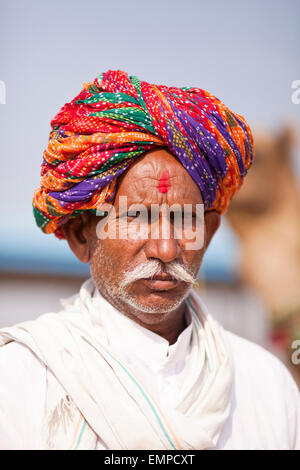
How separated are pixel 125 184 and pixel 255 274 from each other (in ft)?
22.0

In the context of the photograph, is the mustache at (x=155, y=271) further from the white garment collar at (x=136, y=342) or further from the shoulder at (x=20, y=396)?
the shoulder at (x=20, y=396)

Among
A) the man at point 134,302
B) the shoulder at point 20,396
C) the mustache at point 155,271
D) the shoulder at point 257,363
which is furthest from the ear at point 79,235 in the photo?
the shoulder at point 257,363

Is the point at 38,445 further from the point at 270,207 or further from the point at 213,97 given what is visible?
the point at 270,207

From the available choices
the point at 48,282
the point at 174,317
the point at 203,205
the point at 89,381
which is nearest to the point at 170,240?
the point at 203,205

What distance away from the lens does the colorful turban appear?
208cm

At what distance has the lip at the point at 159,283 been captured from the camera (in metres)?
2.04

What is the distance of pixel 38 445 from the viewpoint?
6.14ft

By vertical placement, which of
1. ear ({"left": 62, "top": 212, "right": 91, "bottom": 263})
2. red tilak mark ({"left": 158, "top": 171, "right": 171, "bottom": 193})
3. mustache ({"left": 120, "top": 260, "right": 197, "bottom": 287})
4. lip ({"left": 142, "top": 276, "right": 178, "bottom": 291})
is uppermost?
red tilak mark ({"left": 158, "top": 171, "right": 171, "bottom": 193})

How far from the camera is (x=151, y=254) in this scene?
2014 millimetres

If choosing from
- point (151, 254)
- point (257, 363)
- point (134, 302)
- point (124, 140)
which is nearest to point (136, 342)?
point (134, 302)

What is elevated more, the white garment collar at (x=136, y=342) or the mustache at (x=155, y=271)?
the mustache at (x=155, y=271)

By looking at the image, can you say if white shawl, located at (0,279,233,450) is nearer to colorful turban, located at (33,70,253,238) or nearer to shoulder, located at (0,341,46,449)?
shoulder, located at (0,341,46,449)

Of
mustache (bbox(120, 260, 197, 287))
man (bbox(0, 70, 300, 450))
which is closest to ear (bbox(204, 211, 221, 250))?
man (bbox(0, 70, 300, 450))
